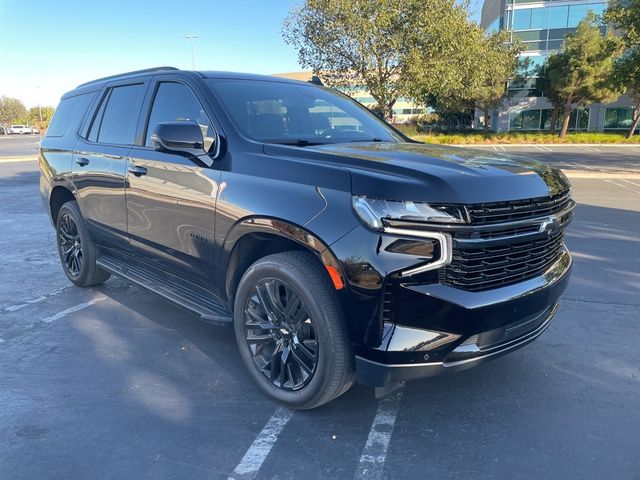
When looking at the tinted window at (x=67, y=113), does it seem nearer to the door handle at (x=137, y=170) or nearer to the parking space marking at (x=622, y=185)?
the door handle at (x=137, y=170)

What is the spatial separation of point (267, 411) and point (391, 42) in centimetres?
1566

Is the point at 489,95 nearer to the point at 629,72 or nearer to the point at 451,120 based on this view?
the point at 451,120

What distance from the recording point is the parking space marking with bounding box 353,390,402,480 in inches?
101

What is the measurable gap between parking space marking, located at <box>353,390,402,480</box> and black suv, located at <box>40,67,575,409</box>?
32cm

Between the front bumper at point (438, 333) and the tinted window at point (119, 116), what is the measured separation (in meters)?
2.80

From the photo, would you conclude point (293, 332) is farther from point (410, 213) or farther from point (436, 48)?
point (436, 48)

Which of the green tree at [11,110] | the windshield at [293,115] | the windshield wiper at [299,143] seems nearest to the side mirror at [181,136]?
the windshield at [293,115]

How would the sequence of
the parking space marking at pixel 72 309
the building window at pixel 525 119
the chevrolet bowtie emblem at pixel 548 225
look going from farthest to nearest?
the building window at pixel 525 119, the parking space marking at pixel 72 309, the chevrolet bowtie emblem at pixel 548 225

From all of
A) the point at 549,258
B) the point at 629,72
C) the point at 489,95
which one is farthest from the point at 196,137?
the point at 489,95

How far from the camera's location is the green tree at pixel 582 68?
114ft

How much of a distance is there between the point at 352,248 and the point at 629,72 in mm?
16295

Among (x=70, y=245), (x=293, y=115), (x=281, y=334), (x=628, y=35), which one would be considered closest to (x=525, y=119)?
(x=628, y=35)

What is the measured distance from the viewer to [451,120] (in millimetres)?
51031

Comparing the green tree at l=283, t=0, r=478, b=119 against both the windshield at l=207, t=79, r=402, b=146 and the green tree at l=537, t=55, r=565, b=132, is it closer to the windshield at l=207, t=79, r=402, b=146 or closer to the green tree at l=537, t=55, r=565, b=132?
the windshield at l=207, t=79, r=402, b=146
